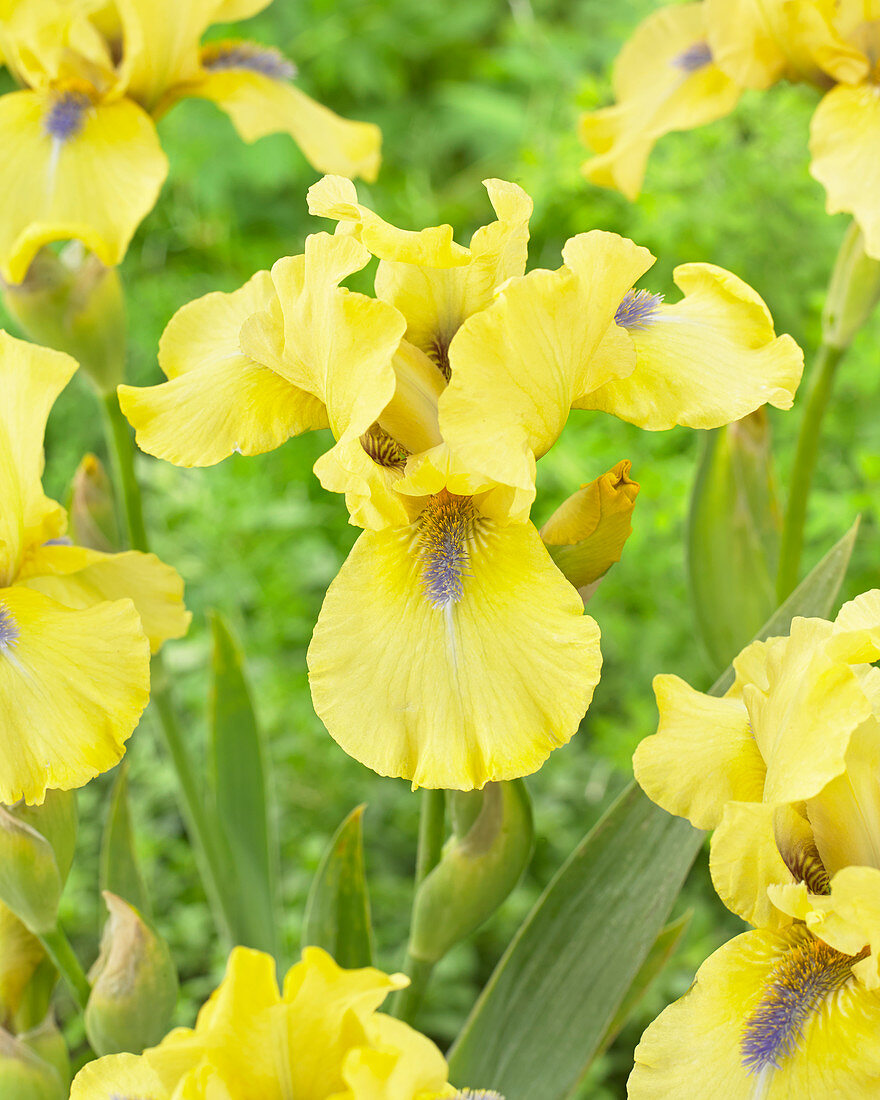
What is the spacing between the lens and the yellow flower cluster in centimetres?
77

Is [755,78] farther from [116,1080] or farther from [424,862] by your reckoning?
[116,1080]

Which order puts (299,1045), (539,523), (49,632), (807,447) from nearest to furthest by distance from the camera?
(299,1045) → (49,632) → (807,447) → (539,523)

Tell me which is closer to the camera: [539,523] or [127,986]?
[127,986]

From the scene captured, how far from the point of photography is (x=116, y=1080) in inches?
18.9

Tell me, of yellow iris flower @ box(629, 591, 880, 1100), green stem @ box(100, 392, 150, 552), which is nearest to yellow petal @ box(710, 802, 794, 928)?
yellow iris flower @ box(629, 591, 880, 1100)

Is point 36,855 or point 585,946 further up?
point 36,855

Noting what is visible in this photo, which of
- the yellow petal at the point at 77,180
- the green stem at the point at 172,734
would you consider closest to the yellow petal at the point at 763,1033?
the green stem at the point at 172,734

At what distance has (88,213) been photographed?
764mm

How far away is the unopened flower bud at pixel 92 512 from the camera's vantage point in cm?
79

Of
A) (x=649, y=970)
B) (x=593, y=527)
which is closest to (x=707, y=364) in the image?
(x=593, y=527)

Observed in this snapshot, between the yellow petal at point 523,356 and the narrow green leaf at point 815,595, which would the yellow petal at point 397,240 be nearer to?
the yellow petal at point 523,356

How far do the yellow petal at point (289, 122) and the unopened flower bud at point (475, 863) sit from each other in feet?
1.72

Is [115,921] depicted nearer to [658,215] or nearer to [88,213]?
[88,213]

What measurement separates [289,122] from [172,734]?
0.49 metres
